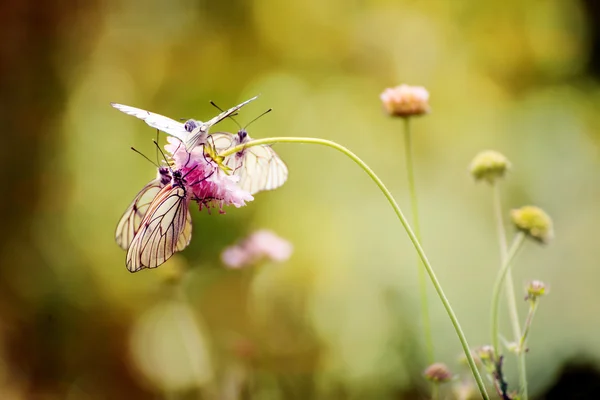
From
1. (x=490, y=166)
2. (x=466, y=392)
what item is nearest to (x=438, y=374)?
(x=466, y=392)

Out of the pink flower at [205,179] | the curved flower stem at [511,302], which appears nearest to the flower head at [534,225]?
the curved flower stem at [511,302]

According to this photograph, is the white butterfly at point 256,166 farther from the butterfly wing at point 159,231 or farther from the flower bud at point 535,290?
the flower bud at point 535,290

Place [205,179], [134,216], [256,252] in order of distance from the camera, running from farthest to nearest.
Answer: [256,252] → [134,216] → [205,179]

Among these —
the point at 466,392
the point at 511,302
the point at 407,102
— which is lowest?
the point at 466,392

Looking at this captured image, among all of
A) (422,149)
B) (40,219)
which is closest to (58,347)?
(40,219)

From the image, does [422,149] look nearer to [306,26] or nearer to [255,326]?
[306,26]

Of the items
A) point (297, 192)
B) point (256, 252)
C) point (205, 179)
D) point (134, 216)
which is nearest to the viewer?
point (205, 179)

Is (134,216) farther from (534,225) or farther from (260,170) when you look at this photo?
(534,225)
